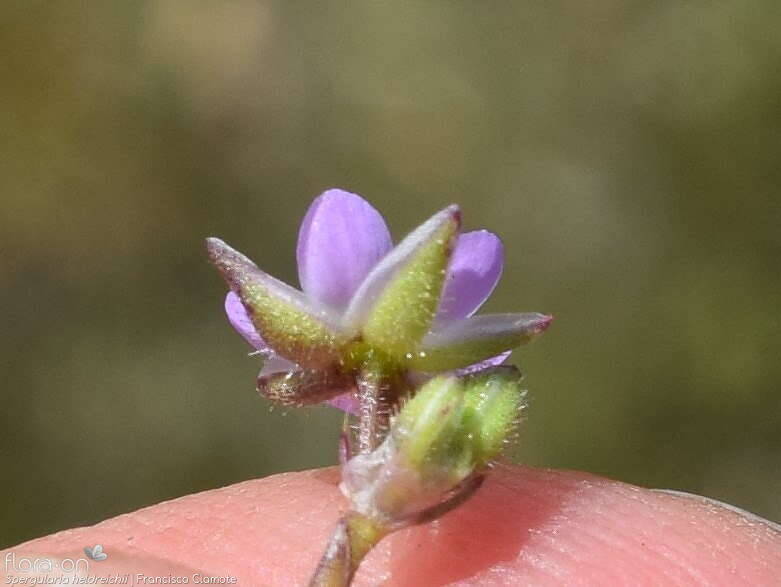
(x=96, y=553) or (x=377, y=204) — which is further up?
(x=377, y=204)

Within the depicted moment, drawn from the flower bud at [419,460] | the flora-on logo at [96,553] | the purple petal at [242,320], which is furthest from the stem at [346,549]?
the flora-on logo at [96,553]

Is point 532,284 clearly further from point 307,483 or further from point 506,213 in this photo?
point 307,483

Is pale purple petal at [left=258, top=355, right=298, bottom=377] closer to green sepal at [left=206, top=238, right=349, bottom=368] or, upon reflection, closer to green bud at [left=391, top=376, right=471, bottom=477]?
green sepal at [left=206, top=238, right=349, bottom=368]

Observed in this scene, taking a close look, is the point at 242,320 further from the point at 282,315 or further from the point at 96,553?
the point at 96,553

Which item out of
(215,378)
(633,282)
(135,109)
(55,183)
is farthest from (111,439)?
(633,282)

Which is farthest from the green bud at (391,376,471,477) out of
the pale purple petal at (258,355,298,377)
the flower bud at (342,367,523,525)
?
the pale purple petal at (258,355,298,377)

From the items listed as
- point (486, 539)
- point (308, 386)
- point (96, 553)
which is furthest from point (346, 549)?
point (96, 553)
